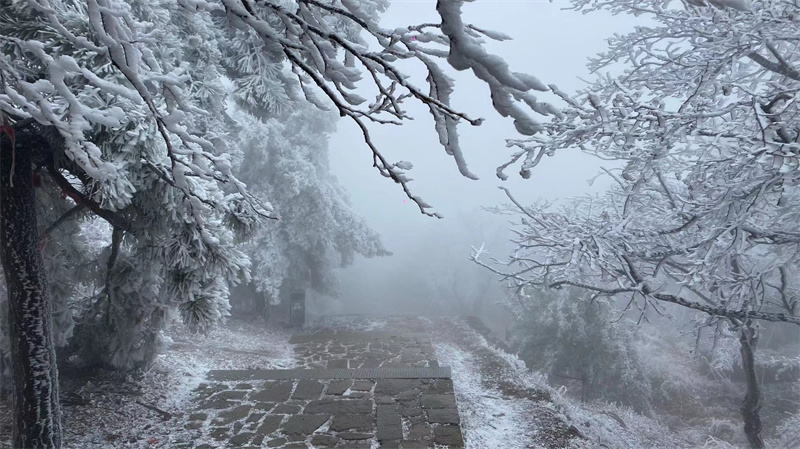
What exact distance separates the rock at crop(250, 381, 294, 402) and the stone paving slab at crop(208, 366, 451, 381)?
243 mm

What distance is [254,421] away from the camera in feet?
15.7

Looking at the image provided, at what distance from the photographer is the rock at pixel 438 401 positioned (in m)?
5.12

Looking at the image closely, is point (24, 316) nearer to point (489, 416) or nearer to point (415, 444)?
point (415, 444)

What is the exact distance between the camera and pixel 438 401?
524 centimetres

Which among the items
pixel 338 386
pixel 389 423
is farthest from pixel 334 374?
pixel 389 423

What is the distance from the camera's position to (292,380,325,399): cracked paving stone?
5.44 meters

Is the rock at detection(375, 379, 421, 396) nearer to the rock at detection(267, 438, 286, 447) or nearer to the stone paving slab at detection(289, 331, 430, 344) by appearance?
the rock at detection(267, 438, 286, 447)

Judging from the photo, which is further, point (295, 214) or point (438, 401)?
point (295, 214)

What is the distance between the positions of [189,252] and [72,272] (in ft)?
7.12

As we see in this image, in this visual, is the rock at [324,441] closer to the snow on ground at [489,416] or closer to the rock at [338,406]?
the rock at [338,406]

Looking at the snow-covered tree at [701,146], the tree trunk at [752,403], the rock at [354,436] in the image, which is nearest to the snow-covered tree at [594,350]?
the tree trunk at [752,403]

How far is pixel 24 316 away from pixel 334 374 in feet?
11.9

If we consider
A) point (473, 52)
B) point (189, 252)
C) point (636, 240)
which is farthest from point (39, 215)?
point (636, 240)

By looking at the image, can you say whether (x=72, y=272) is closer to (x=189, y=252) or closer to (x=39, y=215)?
(x=39, y=215)
